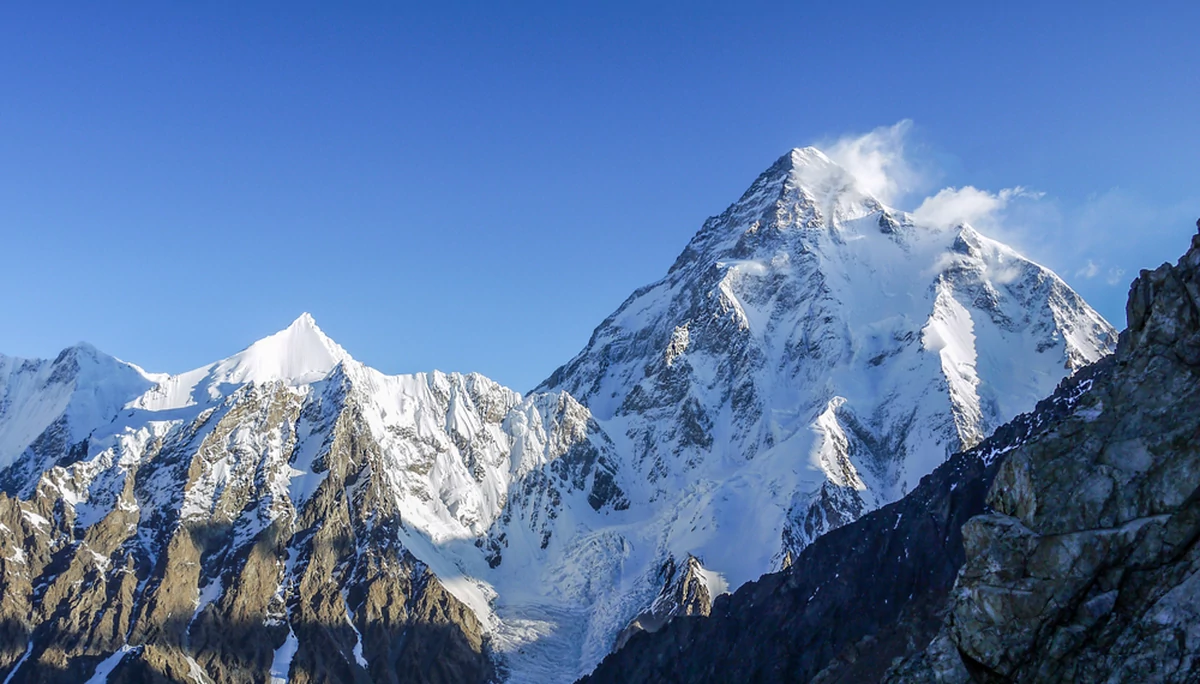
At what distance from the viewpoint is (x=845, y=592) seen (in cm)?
14362

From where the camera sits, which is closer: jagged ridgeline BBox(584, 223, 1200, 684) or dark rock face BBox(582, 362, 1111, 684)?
jagged ridgeline BBox(584, 223, 1200, 684)

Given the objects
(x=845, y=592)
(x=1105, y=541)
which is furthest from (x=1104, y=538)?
(x=845, y=592)

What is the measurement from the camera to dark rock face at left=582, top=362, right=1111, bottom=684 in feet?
441

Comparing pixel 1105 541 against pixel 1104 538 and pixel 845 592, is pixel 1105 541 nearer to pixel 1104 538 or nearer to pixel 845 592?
pixel 1104 538

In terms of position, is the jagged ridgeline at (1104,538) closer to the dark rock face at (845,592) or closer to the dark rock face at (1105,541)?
the dark rock face at (1105,541)

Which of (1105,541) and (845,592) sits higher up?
(845,592)

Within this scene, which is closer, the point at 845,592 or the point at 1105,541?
the point at 1105,541

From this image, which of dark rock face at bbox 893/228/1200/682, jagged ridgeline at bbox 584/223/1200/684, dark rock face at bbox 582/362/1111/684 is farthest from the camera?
dark rock face at bbox 582/362/1111/684

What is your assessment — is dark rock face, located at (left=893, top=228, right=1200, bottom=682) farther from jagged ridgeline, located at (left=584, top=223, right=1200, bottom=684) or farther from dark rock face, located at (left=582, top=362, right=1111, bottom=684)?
dark rock face, located at (left=582, top=362, right=1111, bottom=684)

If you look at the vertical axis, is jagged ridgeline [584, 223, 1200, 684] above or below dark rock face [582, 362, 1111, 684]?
below

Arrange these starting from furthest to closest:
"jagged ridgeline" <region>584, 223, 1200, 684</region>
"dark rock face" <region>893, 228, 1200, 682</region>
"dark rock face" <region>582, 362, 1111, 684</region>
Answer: "dark rock face" <region>582, 362, 1111, 684</region>, "jagged ridgeline" <region>584, 223, 1200, 684</region>, "dark rock face" <region>893, 228, 1200, 682</region>

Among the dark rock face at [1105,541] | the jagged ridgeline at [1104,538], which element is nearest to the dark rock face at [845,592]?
the jagged ridgeline at [1104,538]

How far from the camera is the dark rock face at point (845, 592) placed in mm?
134375

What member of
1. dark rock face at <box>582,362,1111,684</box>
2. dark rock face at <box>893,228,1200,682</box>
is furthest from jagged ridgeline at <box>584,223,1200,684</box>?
dark rock face at <box>582,362,1111,684</box>
